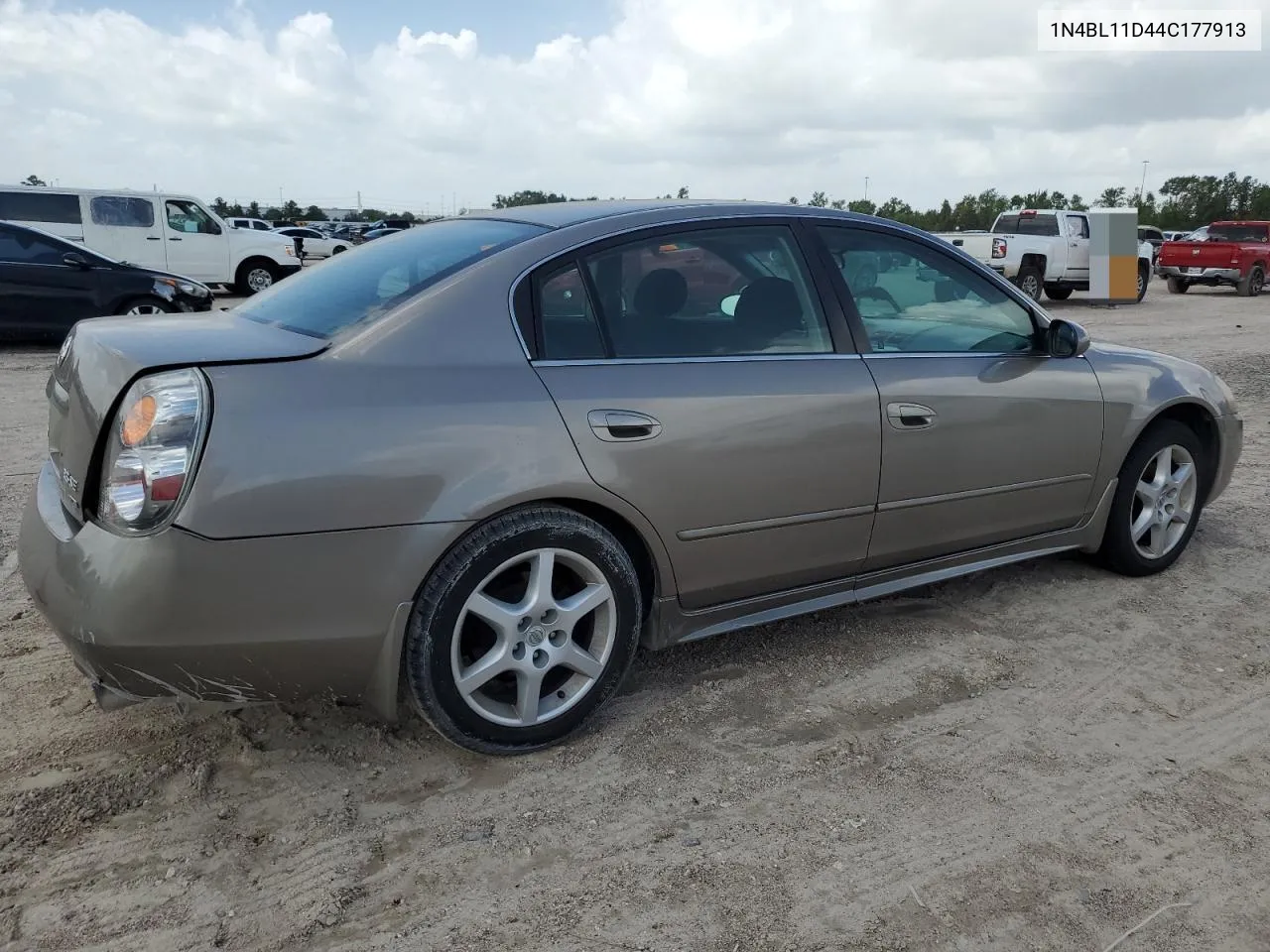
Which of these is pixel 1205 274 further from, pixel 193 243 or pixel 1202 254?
pixel 193 243

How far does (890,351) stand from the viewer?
11.1ft

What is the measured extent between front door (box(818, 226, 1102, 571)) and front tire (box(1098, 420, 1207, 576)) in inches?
11.8

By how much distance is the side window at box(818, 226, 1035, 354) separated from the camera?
3.41 m

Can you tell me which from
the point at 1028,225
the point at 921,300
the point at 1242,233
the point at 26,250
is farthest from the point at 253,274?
the point at 1242,233

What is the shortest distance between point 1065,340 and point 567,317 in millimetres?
2009

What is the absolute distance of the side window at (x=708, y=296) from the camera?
2928 mm

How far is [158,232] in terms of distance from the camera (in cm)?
1531

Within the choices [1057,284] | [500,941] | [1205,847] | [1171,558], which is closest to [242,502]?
[500,941]

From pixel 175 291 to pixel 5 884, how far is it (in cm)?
1013

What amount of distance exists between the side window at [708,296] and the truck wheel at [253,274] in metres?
14.8

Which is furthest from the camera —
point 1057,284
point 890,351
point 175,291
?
point 1057,284

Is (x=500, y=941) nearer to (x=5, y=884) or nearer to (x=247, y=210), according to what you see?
(x=5, y=884)

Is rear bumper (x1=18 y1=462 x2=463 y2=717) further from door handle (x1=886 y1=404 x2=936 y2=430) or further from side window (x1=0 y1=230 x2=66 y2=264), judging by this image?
side window (x1=0 y1=230 x2=66 y2=264)

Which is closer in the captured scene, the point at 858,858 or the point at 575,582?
the point at 858,858
